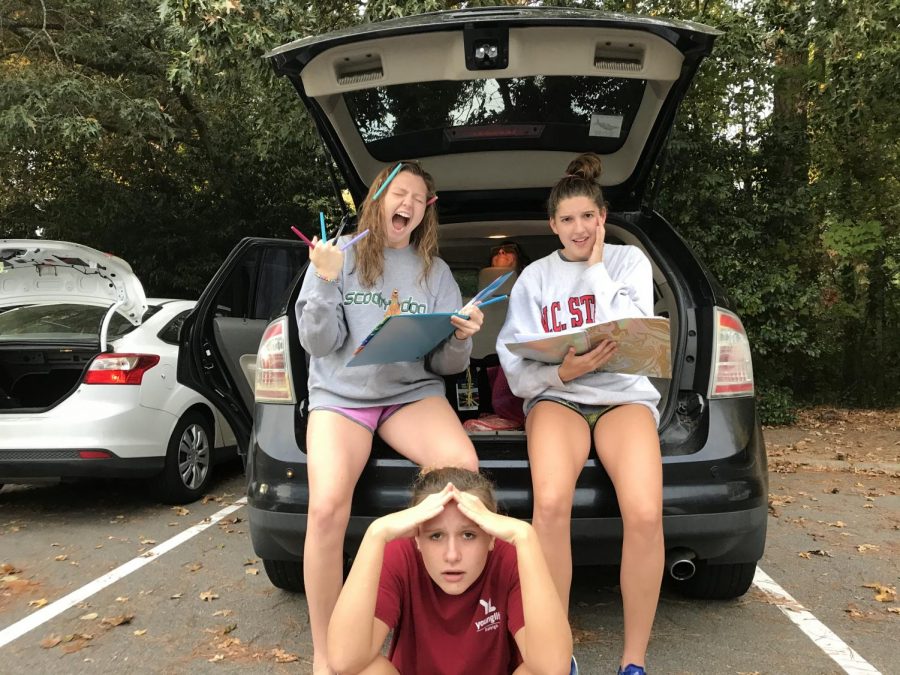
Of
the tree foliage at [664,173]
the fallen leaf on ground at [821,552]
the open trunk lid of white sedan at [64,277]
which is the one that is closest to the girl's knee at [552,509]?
the fallen leaf on ground at [821,552]

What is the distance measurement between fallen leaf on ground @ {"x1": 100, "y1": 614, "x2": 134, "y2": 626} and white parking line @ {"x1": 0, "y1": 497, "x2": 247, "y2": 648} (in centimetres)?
26

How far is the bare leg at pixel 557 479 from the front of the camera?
2381 millimetres

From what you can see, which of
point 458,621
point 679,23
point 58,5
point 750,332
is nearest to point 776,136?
point 750,332

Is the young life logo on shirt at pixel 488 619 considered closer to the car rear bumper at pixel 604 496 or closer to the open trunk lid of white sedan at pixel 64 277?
the car rear bumper at pixel 604 496

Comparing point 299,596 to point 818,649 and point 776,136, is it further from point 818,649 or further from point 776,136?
point 776,136

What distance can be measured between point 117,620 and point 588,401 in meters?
2.19

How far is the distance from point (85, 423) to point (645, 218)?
11.4ft

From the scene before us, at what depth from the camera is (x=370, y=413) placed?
2643 millimetres

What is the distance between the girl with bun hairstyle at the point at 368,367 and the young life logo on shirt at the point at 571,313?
36cm

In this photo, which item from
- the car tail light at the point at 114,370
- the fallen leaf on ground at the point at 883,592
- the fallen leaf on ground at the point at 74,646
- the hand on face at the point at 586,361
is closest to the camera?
the hand on face at the point at 586,361

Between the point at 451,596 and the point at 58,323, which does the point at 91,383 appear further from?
the point at 451,596

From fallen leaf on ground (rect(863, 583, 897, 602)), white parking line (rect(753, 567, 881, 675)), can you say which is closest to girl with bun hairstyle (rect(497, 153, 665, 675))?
white parking line (rect(753, 567, 881, 675))

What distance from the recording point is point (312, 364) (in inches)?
107

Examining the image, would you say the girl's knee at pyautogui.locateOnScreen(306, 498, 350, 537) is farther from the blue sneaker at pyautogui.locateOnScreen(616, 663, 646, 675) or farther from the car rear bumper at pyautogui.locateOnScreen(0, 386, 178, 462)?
the car rear bumper at pyautogui.locateOnScreen(0, 386, 178, 462)
